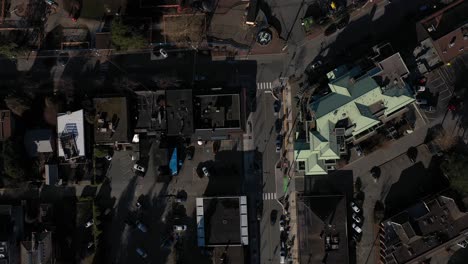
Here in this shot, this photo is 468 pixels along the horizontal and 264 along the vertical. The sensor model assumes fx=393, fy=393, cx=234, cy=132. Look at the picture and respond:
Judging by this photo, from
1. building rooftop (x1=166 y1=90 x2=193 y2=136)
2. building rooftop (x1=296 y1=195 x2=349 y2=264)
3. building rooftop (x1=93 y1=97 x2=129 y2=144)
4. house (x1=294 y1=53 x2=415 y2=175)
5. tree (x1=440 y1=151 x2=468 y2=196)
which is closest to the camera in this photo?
tree (x1=440 y1=151 x2=468 y2=196)

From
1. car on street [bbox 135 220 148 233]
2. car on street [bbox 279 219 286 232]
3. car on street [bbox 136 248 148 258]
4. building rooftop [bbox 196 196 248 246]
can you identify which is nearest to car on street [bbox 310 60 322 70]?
building rooftop [bbox 196 196 248 246]

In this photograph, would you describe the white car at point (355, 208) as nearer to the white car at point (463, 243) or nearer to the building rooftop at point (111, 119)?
the white car at point (463, 243)

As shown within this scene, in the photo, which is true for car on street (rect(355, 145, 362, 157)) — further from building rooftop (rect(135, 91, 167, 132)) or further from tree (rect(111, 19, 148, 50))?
tree (rect(111, 19, 148, 50))

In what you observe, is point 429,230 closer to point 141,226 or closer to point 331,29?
point 331,29

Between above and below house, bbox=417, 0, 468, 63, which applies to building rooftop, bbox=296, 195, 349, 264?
below

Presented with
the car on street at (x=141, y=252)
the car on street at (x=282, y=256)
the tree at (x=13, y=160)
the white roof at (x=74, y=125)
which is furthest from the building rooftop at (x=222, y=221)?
the tree at (x=13, y=160)

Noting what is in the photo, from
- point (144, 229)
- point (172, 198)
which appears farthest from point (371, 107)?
point (144, 229)

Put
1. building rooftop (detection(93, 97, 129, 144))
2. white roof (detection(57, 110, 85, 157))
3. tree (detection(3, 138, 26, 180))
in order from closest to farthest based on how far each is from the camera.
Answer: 1. tree (detection(3, 138, 26, 180))
2. building rooftop (detection(93, 97, 129, 144))
3. white roof (detection(57, 110, 85, 157))

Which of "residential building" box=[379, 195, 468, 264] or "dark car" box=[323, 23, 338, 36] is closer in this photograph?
"residential building" box=[379, 195, 468, 264]
